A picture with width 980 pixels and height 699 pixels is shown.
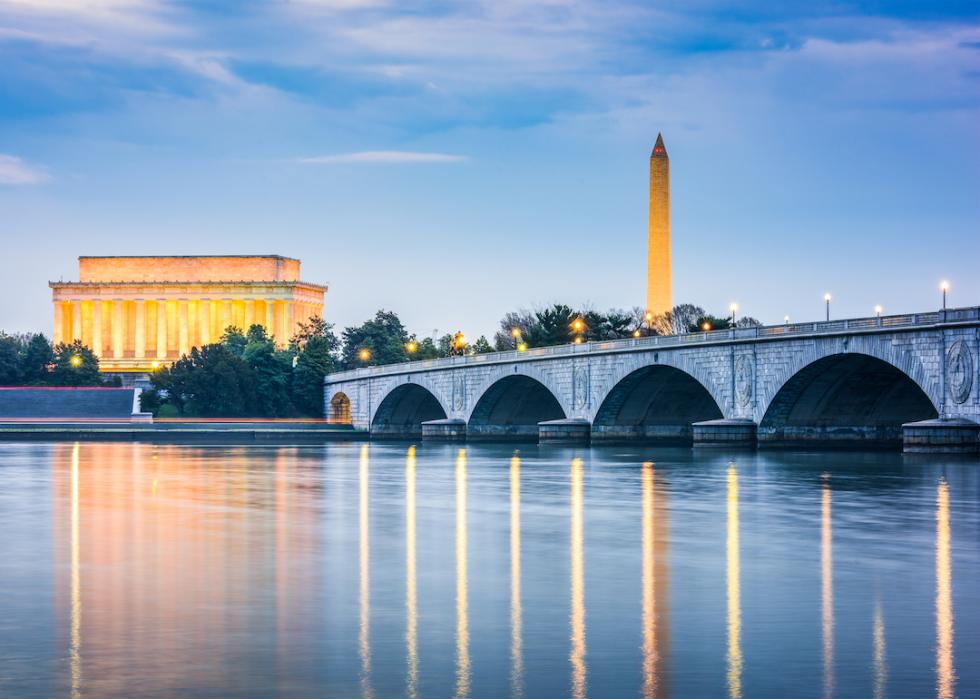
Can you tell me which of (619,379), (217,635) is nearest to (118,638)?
(217,635)

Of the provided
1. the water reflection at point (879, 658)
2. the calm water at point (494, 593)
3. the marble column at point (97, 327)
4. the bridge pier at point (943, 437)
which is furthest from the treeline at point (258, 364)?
the water reflection at point (879, 658)

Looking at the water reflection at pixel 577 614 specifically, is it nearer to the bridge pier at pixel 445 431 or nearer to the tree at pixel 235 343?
the bridge pier at pixel 445 431

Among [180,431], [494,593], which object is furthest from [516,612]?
[180,431]

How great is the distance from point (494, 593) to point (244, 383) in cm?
11696

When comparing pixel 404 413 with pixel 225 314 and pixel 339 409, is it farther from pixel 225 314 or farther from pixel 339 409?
pixel 225 314

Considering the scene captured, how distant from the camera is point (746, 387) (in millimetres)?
67688

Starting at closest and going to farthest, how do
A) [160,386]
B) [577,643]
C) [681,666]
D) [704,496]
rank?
[681,666] < [577,643] < [704,496] < [160,386]

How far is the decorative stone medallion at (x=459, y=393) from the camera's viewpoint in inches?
3861

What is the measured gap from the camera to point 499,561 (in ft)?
72.4

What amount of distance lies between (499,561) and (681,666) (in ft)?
28.8

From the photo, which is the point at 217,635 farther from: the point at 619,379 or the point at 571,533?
the point at 619,379

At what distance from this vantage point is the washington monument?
119812mm

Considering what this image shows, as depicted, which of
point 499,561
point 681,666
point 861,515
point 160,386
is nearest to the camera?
point 681,666

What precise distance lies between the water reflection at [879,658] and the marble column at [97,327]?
17776 centimetres
